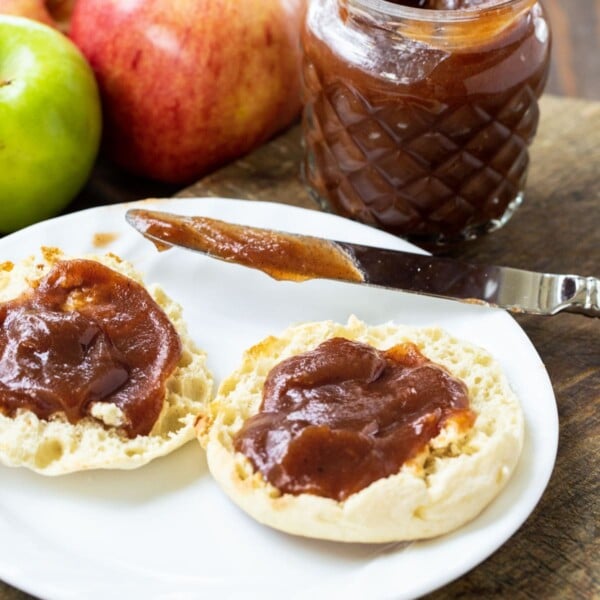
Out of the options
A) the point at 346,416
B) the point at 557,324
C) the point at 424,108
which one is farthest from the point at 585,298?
the point at 346,416

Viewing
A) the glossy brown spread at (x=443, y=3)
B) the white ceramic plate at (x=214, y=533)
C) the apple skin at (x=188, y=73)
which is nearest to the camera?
the white ceramic plate at (x=214, y=533)

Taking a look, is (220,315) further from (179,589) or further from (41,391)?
(179,589)

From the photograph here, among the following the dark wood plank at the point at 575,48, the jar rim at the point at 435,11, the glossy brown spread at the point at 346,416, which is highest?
the jar rim at the point at 435,11

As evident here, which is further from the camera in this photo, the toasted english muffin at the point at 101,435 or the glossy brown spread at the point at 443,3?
the glossy brown spread at the point at 443,3

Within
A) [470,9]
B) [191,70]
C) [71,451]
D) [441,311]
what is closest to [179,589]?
[71,451]

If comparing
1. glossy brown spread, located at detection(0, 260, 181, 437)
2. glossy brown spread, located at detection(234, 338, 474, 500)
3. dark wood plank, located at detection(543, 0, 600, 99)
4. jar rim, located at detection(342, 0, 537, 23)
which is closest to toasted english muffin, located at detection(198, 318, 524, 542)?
glossy brown spread, located at detection(234, 338, 474, 500)

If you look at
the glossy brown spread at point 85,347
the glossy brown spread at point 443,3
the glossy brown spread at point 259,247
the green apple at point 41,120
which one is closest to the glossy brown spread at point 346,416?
the glossy brown spread at point 85,347

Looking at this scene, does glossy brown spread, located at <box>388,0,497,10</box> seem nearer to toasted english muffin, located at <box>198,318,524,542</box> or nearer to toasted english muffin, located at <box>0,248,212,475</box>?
toasted english muffin, located at <box>198,318,524,542</box>

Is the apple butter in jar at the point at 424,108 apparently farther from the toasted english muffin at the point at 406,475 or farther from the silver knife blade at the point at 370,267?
Result: the toasted english muffin at the point at 406,475
